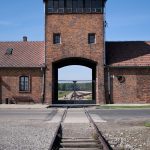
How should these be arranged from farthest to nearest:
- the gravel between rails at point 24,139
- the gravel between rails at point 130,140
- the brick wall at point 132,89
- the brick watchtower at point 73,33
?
the brick watchtower at point 73,33
the brick wall at point 132,89
the gravel between rails at point 24,139
the gravel between rails at point 130,140

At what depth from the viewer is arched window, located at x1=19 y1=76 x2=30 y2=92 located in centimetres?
3997

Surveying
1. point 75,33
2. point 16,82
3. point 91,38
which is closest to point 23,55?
point 16,82

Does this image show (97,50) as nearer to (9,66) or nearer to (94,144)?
(9,66)

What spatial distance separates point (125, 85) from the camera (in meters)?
39.4

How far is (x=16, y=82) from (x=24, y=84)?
2.61 ft

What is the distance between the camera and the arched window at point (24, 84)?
39969mm

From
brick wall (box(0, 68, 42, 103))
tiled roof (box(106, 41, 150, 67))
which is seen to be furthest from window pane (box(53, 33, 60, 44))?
tiled roof (box(106, 41, 150, 67))

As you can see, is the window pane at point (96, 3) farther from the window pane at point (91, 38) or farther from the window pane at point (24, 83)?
the window pane at point (24, 83)

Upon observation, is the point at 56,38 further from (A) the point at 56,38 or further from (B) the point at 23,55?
(B) the point at 23,55

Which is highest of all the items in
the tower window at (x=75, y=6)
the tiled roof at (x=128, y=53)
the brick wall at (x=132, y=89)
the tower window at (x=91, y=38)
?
the tower window at (x=75, y=6)

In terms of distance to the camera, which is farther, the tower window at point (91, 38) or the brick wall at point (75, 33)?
the tower window at point (91, 38)

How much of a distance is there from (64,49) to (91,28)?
3.20m

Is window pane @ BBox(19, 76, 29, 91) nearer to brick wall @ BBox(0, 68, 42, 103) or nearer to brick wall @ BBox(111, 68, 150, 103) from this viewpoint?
brick wall @ BBox(0, 68, 42, 103)

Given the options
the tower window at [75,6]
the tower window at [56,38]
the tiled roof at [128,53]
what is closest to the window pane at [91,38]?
the tower window at [75,6]
